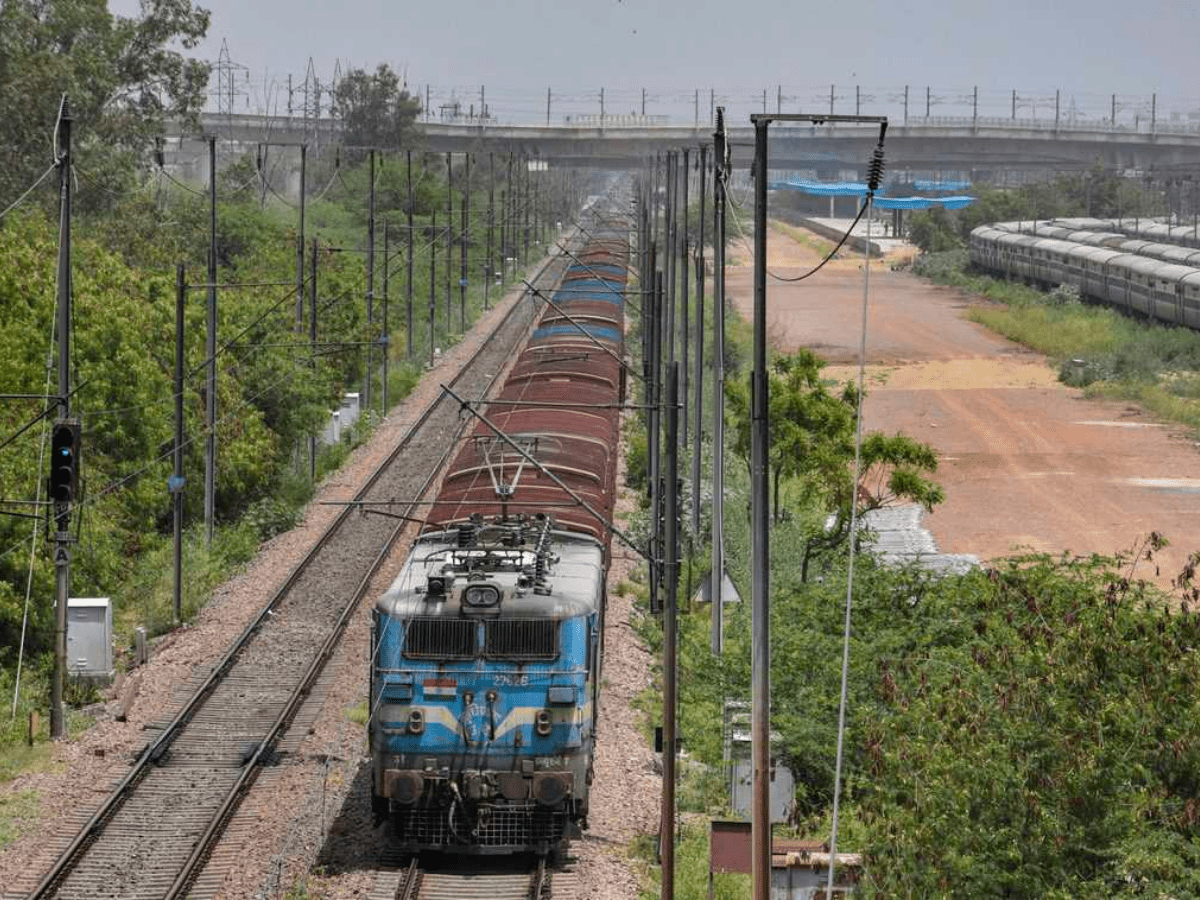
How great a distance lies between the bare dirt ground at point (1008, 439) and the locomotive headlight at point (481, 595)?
7.97 m

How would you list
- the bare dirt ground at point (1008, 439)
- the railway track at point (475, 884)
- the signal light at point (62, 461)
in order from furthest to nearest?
the bare dirt ground at point (1008, 439) < the signal light at point (62, 461) < the railway track at point (475, 884)

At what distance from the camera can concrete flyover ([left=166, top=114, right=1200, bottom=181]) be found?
136000 mm

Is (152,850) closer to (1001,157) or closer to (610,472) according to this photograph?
(610,472)

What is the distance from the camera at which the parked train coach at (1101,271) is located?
80250 millimetres

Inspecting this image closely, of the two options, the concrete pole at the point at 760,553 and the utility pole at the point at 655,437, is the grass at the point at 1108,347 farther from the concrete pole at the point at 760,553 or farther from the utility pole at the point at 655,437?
the concrete pole at the point at 760,553

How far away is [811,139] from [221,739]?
138264 mm

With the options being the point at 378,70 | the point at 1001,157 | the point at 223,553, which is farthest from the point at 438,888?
the point at 1001,157

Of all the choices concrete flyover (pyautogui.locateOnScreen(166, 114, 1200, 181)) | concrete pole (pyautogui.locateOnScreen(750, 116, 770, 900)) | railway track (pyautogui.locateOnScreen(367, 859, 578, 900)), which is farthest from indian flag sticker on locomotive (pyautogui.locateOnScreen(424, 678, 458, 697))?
concrete flyover (pyautogui.locateOnScreen(166, 114, 1200, 181))

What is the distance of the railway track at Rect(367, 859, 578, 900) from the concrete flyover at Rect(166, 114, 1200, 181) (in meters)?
107

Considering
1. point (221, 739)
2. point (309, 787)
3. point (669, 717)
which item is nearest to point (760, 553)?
point (669, 717)

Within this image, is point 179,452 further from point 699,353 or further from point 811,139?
point 811,139

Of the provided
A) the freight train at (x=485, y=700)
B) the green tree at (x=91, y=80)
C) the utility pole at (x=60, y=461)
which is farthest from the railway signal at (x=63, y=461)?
the green tree at (x=91, y=80)

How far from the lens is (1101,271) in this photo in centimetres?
9169

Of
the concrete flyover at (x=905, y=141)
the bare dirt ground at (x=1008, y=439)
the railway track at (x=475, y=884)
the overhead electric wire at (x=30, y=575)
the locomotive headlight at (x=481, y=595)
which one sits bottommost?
the bare dirt ground at (x=1008, y=439)
